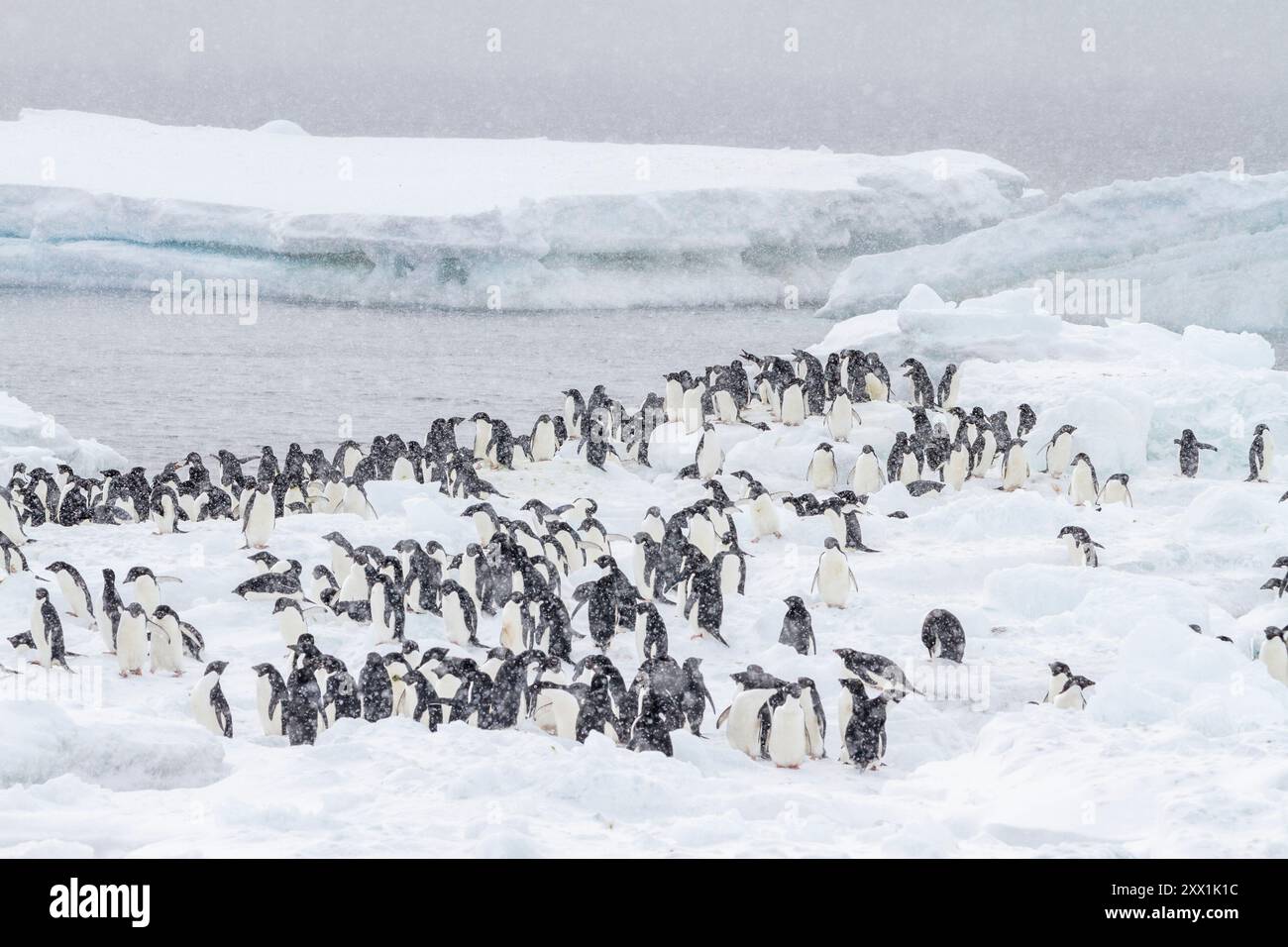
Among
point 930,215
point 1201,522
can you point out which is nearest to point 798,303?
point 930,215

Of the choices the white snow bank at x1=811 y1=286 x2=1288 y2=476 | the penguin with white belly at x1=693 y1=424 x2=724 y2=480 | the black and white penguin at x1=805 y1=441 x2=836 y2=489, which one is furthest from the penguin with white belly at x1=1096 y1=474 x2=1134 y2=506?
the penguin with white belly at x1=693 y1=424 x2=724 y2=480

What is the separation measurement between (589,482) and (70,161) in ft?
99.6

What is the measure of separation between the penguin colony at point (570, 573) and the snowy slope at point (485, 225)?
1696 cm

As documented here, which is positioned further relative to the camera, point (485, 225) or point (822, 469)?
point (485, 225)

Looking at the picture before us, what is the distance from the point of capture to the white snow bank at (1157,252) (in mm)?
22719

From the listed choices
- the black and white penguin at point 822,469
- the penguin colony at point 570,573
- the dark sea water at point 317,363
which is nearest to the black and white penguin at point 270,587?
the penguin colony at point 570,573

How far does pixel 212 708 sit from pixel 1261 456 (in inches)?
372

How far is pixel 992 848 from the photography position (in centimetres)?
460

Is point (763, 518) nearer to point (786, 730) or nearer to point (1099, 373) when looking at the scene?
point (786, 730)

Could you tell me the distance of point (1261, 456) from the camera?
12.0m

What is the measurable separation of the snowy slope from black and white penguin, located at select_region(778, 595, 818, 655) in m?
23.2

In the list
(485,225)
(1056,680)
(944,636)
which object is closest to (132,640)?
(944,636)

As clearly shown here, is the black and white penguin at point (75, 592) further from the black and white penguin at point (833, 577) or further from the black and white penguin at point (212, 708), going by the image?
the black and white penguin at point (833, 577)
